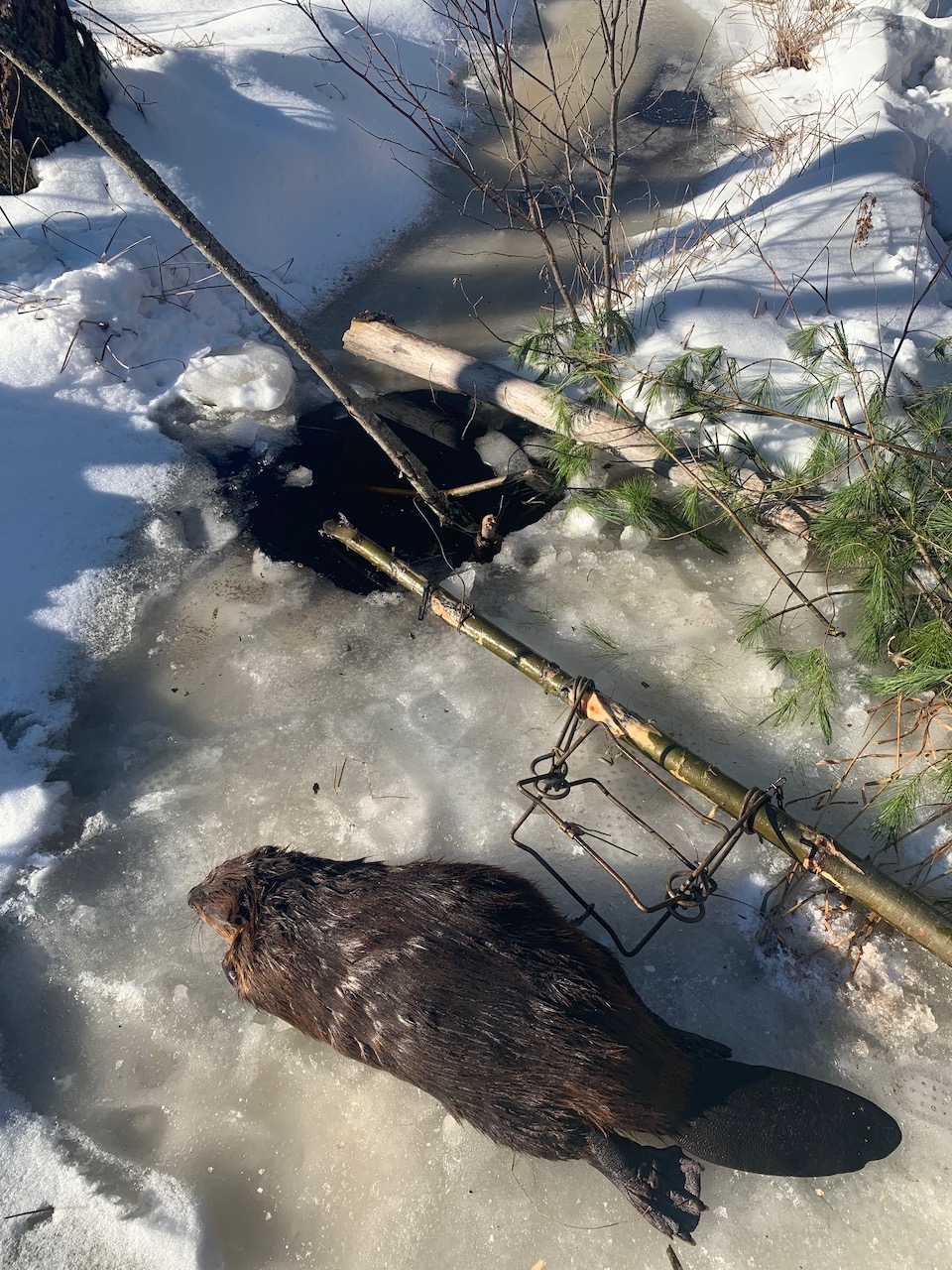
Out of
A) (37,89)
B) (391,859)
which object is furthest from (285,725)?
(37,89)

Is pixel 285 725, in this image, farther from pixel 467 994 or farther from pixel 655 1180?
pixel 655 1180

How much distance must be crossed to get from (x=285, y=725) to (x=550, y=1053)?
170cm

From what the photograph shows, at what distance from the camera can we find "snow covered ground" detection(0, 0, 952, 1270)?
2506 millimetres

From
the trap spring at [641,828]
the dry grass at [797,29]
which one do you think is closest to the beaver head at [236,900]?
the trap spring at [641,828]

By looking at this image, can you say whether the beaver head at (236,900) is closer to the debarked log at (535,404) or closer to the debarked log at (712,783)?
the debarked log at (712,783)

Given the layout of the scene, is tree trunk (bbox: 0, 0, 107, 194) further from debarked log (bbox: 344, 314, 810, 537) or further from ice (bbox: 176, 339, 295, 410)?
debarked log (bbox: 344, 314, 810, 537)

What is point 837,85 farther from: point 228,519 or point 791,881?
point 791,881

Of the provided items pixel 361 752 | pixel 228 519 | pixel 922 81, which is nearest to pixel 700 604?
pixel 361 752

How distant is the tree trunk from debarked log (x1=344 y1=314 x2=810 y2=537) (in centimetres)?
235

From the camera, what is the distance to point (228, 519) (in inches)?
160

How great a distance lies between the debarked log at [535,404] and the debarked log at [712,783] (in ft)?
3.35

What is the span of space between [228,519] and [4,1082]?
249 cm

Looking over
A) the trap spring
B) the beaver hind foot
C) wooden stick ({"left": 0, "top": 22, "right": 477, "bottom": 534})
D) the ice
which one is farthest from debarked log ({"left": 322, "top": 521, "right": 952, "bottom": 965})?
the ice

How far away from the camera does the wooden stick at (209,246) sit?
8.23 ft
